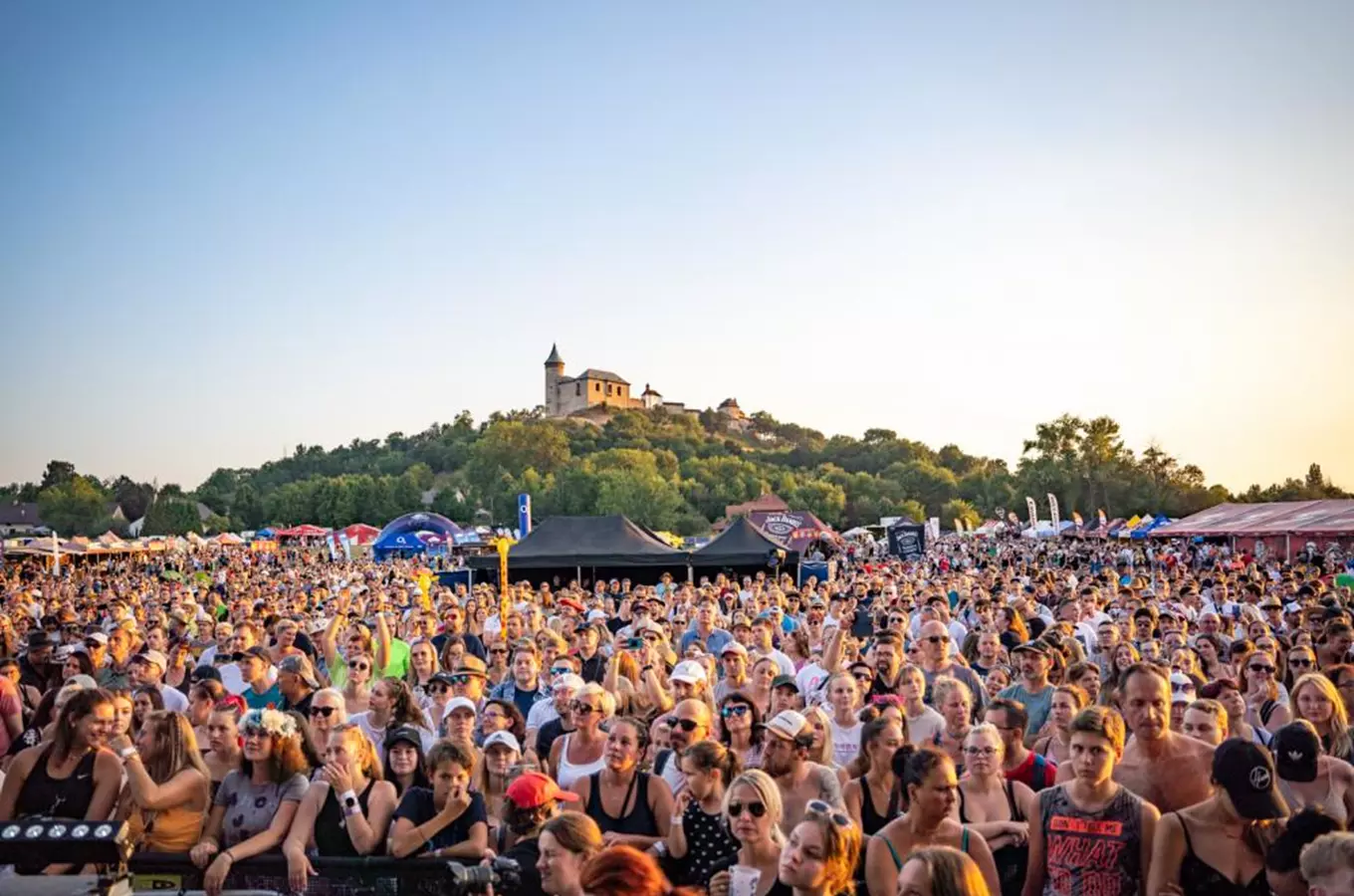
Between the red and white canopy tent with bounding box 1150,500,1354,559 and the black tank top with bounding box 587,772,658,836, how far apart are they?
107 feet

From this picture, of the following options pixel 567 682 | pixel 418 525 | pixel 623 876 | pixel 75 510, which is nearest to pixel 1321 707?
pixel 567 682

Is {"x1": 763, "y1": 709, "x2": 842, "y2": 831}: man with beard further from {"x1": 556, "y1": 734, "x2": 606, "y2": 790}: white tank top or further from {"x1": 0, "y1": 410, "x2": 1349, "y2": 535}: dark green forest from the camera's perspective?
{"x1": 0, "y1": 410, "x2": 1349, "y2": 535}: dark green forest

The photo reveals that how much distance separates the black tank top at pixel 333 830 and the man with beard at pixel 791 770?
5.81ft

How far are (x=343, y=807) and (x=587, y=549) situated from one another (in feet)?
55.7

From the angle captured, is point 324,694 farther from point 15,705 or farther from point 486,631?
point 486,631

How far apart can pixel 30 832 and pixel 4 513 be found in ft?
435

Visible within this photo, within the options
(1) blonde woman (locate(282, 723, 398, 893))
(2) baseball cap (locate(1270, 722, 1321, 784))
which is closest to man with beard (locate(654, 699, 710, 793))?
(1) blonde woman (locate(282, 723, 398, 893))

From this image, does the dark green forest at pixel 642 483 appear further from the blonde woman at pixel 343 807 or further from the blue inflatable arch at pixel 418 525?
the blonde woman at pixel 343 807

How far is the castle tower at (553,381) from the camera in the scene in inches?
6800

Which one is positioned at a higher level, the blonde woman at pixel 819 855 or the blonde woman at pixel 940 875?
the blonde woman at pixel 940 875

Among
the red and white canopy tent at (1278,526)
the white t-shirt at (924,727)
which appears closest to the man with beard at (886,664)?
the white t-shirt at (924,727)

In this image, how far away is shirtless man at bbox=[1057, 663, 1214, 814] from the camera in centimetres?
409

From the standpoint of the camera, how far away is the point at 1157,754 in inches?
166

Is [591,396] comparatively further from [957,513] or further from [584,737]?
[584,737]
